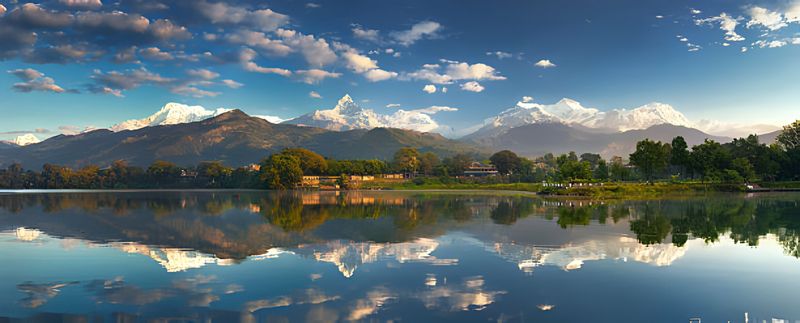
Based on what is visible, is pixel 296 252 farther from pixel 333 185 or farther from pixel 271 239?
pixel 333 185

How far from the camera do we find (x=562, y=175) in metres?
99.5

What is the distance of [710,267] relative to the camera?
18.0 metres

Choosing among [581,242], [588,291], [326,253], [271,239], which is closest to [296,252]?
[326,253]

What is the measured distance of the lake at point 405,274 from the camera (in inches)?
488

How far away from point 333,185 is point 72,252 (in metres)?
143

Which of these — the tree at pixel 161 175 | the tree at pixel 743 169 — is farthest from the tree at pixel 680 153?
the tree at pixel 161 175

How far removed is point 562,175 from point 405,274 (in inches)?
3515

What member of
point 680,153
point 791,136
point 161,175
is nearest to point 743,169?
point 680,153

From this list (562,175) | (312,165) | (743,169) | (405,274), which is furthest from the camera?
(312,165)

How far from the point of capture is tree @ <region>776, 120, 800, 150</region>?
379ft

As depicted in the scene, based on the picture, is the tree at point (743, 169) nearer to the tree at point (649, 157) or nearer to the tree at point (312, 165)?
the tree at point (649, 157)

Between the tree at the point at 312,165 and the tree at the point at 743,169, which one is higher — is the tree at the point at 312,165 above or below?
above

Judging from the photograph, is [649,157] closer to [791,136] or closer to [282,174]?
[791,136]

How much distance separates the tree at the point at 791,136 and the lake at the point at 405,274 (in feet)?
367
